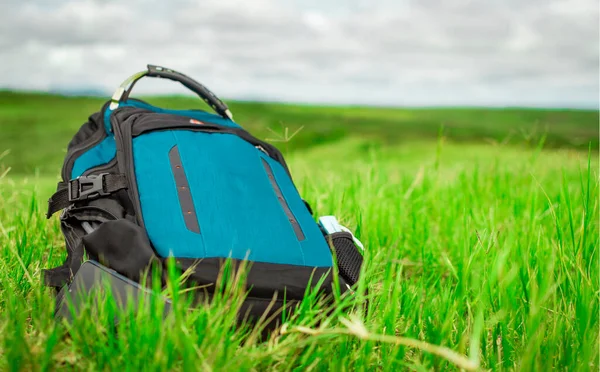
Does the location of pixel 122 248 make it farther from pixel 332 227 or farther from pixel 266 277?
pixel 332 227

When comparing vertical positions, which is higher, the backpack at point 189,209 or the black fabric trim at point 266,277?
the backpack at point 189,209

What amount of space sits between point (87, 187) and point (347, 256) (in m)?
1.09

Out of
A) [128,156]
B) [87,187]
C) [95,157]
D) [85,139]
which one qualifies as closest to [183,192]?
[128,156]

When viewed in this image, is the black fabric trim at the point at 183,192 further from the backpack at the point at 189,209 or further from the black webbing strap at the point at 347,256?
the black webbing strap at the point at 347,256

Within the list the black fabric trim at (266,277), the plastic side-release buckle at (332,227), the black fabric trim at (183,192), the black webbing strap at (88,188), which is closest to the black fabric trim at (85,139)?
the black webbing strap at (88,188)

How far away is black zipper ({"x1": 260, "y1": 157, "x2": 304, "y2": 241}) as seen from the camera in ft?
6.26

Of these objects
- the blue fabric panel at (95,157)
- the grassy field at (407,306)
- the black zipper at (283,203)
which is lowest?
the grassy field at (407,306)

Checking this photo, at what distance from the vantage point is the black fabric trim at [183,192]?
5.68 ft

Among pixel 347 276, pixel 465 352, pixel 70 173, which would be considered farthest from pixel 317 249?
pixel 70 173

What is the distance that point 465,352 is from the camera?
153cm

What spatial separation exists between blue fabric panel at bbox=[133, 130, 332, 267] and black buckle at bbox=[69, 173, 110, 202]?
16 cm

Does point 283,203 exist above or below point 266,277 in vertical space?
above

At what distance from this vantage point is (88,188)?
1.97 metres

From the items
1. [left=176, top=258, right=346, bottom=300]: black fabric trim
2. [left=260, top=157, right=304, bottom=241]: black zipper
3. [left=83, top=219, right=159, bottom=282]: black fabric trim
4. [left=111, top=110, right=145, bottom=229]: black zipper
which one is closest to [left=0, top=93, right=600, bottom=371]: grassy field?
[left=176, top=258, right=346, bottom=300]: black fabric trim
